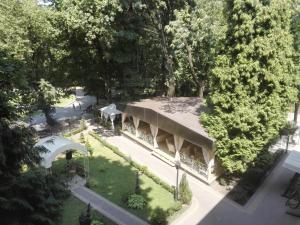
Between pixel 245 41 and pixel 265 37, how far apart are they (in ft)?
3.46

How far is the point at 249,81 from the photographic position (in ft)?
57.6

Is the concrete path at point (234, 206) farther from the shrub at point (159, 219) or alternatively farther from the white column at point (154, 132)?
the white column at point (154, 132)

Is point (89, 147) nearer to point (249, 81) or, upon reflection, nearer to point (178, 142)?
point (178, 142)

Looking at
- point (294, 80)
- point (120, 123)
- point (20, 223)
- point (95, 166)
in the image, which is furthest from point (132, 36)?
point (20, 223)

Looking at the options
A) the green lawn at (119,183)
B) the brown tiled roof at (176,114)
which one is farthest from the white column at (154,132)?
the green lawn at (119,183)

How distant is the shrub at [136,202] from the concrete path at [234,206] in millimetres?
2161

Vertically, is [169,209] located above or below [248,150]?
below

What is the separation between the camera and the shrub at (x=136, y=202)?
1741 cm

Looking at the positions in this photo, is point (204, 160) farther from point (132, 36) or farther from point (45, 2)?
point (45, 2)

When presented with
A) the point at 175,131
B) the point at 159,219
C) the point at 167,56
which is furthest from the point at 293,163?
the point at 167,56

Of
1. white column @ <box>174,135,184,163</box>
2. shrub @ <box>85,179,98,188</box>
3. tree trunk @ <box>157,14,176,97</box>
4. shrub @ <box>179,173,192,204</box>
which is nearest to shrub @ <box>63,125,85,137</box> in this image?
shrub @ <box>85,179,98,188</box>

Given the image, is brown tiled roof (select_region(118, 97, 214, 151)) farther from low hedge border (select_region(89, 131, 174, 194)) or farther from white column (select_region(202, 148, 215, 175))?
low hedge border (select_region(89, 131, 174, 194))

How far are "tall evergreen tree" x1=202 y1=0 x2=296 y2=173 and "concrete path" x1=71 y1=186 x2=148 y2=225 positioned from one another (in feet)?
21.8

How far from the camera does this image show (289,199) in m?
18.8
